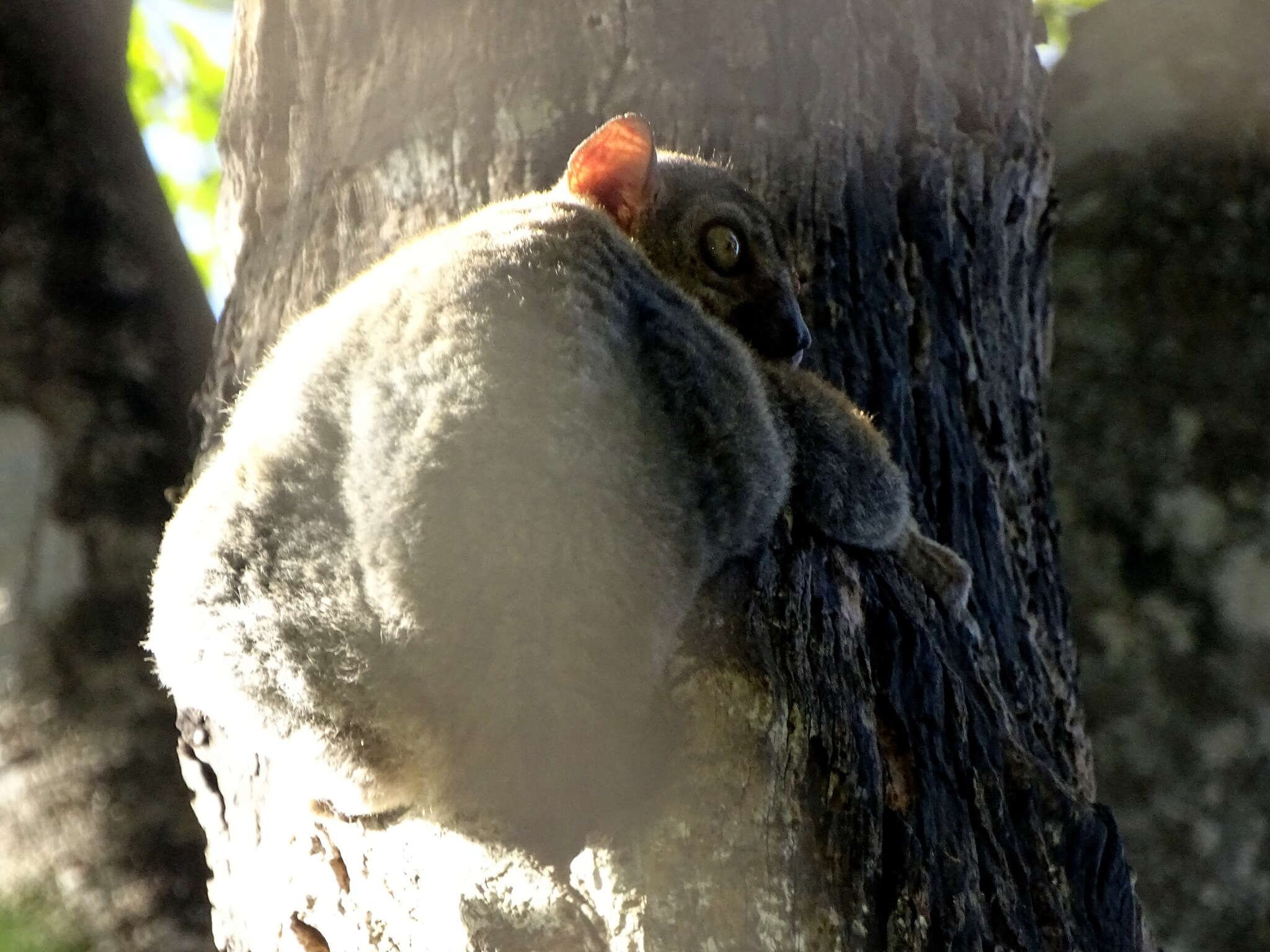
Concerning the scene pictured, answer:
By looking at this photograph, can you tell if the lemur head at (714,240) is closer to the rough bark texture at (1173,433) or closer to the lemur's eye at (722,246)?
the lemur's eye at (722,246)

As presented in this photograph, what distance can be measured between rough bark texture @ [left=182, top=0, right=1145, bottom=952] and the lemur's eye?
0.18m

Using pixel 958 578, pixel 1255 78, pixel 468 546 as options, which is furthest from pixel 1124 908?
pixel 1255 78

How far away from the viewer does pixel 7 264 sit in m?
3.76

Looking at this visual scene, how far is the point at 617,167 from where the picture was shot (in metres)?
2.89

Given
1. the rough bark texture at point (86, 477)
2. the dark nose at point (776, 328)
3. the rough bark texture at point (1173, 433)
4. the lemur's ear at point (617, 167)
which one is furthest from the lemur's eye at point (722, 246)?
the rough bark texture at point (1173, 433)

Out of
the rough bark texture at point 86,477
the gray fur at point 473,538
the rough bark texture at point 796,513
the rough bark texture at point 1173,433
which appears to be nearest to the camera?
the gray fur at point 473,538

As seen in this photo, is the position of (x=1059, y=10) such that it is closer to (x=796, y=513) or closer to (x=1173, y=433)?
(x=1173, y=433)

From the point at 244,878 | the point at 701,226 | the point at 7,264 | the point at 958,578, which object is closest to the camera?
the point at 244,878

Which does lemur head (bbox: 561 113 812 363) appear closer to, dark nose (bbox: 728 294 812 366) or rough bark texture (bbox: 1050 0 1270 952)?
dark nose (bbox: 728 294 812 366)

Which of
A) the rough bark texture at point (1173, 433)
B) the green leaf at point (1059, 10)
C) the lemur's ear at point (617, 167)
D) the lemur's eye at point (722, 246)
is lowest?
the rough bark texture at point (1173, 433)

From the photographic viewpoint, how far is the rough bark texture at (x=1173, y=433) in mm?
4109

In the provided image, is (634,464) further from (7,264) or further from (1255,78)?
(1255,78)

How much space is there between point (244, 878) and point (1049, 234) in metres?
2.83

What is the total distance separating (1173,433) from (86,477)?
3.42m
